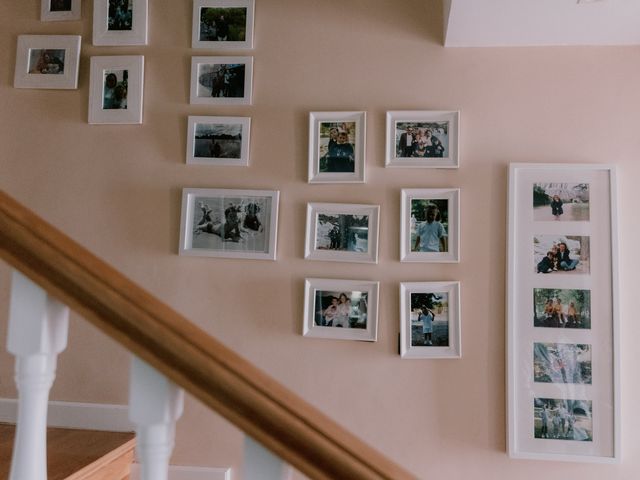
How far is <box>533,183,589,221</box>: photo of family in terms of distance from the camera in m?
1.99

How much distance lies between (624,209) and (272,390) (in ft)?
5.73

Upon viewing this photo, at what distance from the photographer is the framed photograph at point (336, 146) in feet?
6.80

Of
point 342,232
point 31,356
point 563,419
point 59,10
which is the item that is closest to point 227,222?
point 342,232

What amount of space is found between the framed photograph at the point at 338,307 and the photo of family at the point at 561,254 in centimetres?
54

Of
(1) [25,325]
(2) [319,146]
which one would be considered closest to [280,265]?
(2) [319,146]

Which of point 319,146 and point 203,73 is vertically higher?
point 203,73

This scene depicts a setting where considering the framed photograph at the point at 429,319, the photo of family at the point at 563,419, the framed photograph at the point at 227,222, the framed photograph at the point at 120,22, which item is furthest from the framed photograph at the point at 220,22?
the photo of family at the point at 563,419

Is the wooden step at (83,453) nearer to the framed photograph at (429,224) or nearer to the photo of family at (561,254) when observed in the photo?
the framed photograph at (429,224)

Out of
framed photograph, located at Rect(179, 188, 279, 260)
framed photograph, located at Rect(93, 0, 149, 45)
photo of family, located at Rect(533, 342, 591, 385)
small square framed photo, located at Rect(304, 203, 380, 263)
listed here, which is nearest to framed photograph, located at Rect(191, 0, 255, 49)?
framed photograph, located at Rect(93, 0, 149, 45)

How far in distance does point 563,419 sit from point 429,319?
0.52 meters

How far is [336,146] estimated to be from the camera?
208 centimetres

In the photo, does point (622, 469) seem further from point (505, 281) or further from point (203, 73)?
point (203, 73)

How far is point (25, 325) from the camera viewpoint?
0.66 m

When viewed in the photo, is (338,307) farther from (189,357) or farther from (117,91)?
(189,357)
